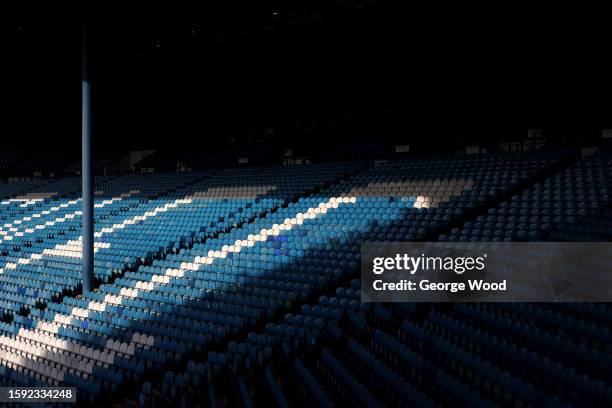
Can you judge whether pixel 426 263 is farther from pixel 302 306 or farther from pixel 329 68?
pixel 329 68

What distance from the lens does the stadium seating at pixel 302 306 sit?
426 cm

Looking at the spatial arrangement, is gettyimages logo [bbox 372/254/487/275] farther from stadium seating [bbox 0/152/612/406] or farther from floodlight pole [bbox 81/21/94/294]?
floodlight pole [bbox 81/21/94/294]

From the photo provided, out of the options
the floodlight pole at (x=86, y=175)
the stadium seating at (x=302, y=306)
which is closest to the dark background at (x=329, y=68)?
the floodlight pole at (x=86, y=175)

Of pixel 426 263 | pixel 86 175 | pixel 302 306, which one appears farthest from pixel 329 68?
pixel 302 306

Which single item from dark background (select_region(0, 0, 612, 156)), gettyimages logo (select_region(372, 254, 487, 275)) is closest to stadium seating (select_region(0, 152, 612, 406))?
gettyimages logo (select_region(372, 254, 487, 275))

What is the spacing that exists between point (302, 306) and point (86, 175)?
158 inches

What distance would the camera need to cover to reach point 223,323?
21.2 ft

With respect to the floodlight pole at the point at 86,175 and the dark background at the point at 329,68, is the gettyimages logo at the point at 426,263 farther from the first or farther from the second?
the dark background at the point at 329,68

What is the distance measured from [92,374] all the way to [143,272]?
3098 millimetres

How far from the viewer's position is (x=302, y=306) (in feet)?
20.9

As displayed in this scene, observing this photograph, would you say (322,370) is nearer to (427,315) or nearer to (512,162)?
(427,315)

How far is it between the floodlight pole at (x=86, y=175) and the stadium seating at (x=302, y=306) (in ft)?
1.35

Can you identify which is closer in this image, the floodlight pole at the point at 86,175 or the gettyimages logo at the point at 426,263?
the gettyimages logo at the point at 426,263

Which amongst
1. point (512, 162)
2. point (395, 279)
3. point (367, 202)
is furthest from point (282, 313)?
point (512, 162)
